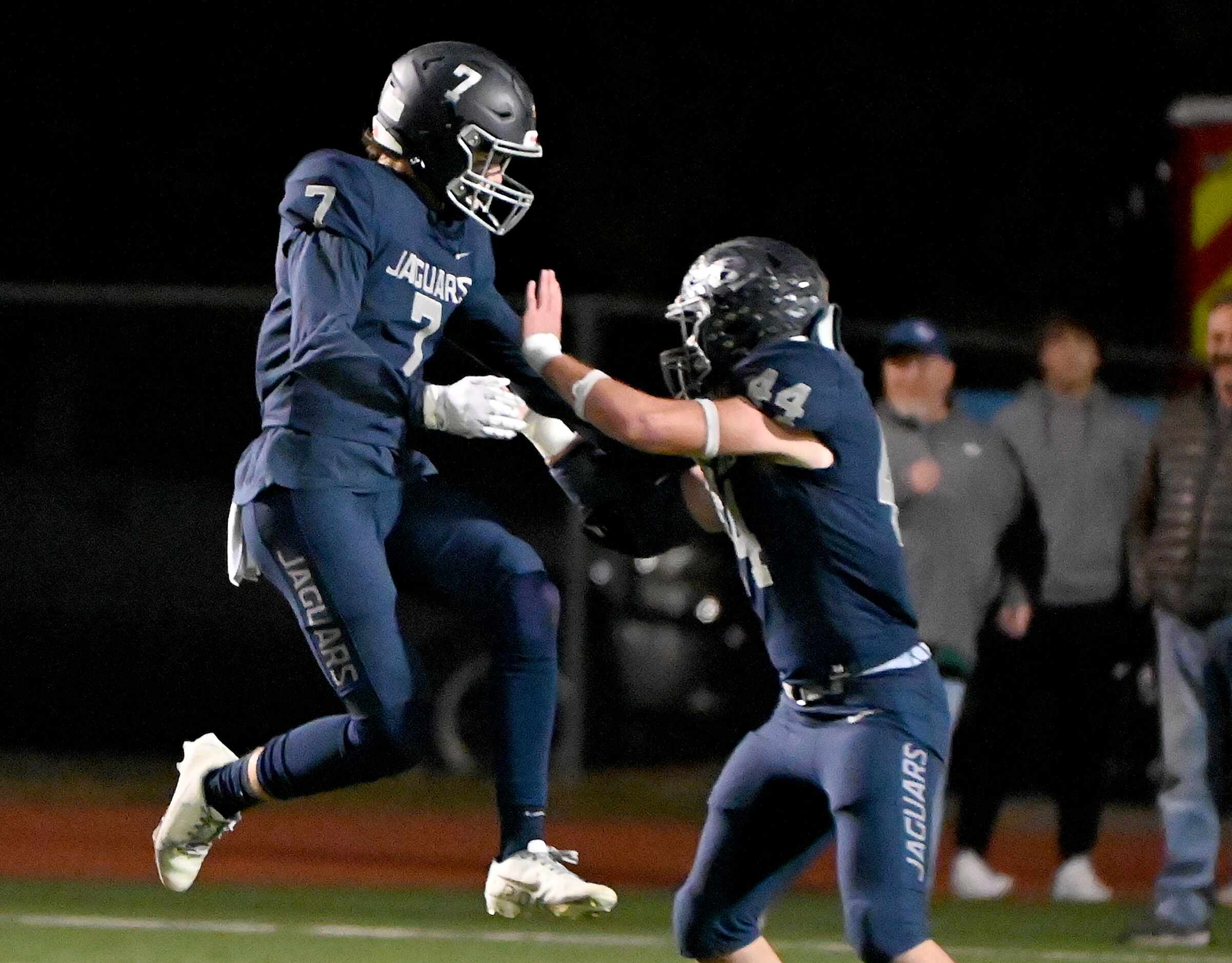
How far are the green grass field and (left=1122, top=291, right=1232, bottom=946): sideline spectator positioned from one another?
247mm

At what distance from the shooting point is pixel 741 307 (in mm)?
5238

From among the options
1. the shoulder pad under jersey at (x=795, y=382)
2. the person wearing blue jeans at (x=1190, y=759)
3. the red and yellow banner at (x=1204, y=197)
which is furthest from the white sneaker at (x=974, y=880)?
the shoulder pad under jersey at (x=795, y=382)

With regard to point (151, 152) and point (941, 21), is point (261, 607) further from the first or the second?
point (941, 21)

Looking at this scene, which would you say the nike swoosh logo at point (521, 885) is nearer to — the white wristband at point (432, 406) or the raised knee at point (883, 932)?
the raised knee at point (883, 932)

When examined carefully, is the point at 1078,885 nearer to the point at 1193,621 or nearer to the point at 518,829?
the point at 1193,621

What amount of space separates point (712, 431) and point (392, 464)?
39.3 inches

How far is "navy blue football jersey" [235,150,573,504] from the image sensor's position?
5539 millimetres

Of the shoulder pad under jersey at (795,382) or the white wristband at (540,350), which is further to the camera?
the white wristband at (540,350)

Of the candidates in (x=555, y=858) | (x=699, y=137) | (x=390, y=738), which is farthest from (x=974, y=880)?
(x=699, y=137)

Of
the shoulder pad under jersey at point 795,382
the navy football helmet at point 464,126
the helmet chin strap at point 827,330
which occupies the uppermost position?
the navy football helmet at point 464,126

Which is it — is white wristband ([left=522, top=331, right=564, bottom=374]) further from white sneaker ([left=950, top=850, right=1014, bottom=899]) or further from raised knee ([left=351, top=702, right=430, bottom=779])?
white sneaker ([left=950, top=850, right=1014, bottom=899])

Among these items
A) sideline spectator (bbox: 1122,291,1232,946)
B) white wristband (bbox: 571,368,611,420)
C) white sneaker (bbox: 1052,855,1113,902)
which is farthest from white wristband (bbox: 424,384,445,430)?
white sneaker (bbox: 1052,855,1113,902)

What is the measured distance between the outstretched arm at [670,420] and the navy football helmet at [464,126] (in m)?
0.42

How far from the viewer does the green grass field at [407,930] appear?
7.34 metres
